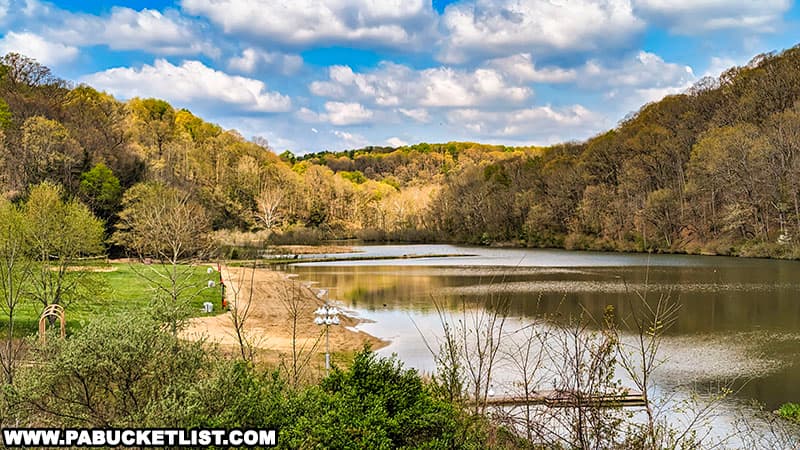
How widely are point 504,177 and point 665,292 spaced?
2634 inches

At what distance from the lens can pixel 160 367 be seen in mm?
5719

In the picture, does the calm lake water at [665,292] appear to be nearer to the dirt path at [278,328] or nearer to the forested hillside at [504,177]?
the dirt path at [278,328]

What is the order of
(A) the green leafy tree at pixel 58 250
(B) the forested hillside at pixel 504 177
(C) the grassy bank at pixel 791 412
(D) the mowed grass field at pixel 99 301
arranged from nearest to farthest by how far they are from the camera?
1. (C) the grassy bank at pixel 791 412
2. (D) the mowed grass field at pixel 99 301
3. (A) the green leafy tree at pixel 58 250
4. (B) the forested hillside at pixel 504 177

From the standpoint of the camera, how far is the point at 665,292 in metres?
28.1

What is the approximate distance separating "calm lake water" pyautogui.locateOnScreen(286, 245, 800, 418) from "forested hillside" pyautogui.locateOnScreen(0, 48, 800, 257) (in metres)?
9.52

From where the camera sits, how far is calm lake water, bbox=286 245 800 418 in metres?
14.6

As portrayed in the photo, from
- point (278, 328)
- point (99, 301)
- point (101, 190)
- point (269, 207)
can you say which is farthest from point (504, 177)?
point (99, 301)

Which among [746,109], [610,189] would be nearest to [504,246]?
[610,189]

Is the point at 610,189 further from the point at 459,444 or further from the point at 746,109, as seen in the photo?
the point at 459,444

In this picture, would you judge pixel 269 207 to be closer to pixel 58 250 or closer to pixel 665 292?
pixel 665 292

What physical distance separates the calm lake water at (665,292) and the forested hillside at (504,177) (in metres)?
9.52

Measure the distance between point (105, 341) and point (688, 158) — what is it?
227ft

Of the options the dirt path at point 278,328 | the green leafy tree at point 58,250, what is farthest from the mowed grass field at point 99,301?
the dirt path at point 278,328

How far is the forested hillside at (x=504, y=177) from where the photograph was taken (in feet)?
165
